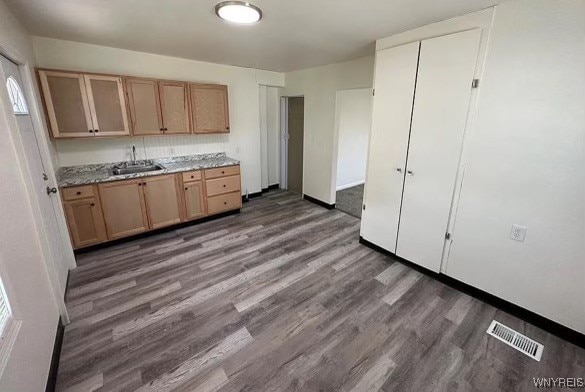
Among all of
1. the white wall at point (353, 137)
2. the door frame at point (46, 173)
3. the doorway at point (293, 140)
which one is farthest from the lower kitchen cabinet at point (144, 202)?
the white wall at point (353, 137)

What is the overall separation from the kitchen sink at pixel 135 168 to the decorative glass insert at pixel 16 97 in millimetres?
1207

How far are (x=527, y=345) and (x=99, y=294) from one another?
3.58m

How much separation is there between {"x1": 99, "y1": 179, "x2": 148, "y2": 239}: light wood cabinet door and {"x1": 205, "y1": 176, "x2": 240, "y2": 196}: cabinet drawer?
35.5 inches

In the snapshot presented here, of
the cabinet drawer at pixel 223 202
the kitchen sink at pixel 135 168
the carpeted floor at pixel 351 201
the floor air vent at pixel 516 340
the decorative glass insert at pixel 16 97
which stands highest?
the decorative glass insert at pixel 16 97

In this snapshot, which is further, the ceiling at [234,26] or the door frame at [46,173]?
the ceiling at [234,26]

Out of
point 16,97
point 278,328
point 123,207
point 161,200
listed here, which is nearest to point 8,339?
point 278,328

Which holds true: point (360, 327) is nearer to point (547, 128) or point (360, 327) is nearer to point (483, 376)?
point (483, 376)

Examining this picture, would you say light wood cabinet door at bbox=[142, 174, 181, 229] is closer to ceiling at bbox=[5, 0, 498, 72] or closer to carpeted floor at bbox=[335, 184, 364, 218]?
ceiling at bbox=[5, 0, 498, 72]

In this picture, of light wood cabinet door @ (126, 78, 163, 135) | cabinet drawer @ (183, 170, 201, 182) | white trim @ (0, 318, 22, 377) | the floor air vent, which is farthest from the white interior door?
the floor air vent

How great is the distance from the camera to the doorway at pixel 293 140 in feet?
16.1

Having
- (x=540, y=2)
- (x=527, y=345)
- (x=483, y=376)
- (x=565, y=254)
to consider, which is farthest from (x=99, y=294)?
(x=540, y=2)

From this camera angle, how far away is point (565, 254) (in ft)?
5.95

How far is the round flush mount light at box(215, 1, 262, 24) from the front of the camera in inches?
72.5

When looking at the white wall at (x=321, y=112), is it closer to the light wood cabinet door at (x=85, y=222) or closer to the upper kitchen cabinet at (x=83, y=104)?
the upper kitchen cabinet at (x=83, y=104)
